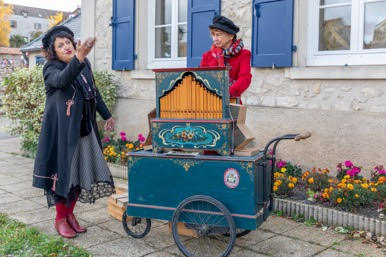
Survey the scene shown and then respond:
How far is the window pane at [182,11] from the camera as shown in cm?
784

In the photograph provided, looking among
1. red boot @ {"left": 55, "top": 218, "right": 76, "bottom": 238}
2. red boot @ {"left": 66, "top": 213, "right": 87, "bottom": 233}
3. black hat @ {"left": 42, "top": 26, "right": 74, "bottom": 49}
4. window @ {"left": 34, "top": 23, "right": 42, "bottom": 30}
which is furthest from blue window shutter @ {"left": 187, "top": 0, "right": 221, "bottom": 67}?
window @ {"left": 34, "top": 23, "right": 42, "bottom": 30}

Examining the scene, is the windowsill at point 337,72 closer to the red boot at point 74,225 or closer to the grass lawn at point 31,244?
the red boot at point 74,225

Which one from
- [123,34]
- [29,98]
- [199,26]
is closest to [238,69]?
[199,26]

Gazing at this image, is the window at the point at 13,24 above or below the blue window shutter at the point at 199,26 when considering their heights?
above

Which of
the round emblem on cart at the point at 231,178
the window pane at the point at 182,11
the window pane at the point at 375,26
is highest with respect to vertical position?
the window pane at the point at 182,11

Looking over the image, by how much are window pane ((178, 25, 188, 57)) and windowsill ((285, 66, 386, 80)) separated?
2.37 meters

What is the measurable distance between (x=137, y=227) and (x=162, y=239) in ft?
1.03

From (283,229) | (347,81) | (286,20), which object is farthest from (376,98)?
(283,229)

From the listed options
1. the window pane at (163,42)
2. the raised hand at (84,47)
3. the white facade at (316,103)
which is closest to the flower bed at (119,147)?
the window pane at (163,42)

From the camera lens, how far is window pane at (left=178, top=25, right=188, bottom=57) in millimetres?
7828

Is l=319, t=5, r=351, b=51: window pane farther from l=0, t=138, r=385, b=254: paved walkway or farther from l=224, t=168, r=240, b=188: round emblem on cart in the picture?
l=224, t=168, r=240, b=188: round emblem on cart

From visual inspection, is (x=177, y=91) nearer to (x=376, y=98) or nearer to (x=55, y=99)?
(x=55, y=99)

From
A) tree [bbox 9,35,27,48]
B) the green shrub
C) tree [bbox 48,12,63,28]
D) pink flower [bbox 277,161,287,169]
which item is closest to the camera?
pink flower [bbox 277,161,287,169]

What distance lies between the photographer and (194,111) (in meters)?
3.55
